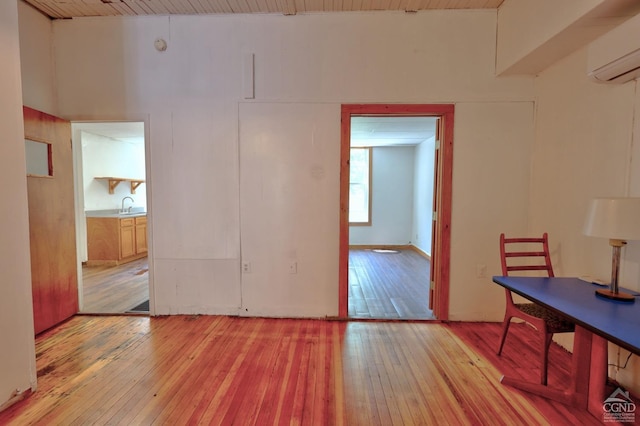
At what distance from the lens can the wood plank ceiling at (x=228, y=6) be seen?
2662 mm

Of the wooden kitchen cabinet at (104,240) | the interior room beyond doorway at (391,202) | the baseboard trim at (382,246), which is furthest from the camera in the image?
the baseboard trim at (382,246)

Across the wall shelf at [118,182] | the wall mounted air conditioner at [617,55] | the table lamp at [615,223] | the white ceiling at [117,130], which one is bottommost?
the table lamp at [615,223]

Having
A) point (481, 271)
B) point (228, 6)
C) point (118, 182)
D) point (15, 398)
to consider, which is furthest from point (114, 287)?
point (481, 271)

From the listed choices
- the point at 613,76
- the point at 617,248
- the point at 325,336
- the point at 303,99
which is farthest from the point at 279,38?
the point at 617,248

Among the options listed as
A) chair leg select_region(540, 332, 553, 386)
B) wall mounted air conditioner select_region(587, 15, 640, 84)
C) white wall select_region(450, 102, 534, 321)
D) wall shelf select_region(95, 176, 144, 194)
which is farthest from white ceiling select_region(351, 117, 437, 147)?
wall shelf select_region(95, 176, 144, 194)

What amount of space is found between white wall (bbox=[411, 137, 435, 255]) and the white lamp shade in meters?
4.08

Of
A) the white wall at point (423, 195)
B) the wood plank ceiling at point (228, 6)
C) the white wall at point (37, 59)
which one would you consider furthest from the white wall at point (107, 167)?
the white wall at point (423, 195)

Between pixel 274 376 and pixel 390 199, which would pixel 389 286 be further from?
pixel 390 199

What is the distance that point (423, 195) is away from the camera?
6.27 meters

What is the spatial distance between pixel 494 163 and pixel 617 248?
139cm

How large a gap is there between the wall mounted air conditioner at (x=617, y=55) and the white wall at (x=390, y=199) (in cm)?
498

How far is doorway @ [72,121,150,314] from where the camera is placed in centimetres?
403

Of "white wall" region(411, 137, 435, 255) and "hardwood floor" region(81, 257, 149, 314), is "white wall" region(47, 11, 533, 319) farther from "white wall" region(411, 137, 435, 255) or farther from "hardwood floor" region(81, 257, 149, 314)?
"white wall" region(411, 137, 435, 255)

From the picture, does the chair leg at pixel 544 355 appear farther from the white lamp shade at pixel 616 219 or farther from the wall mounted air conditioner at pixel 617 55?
the wall mounted air conditioner at pixel 617 55
